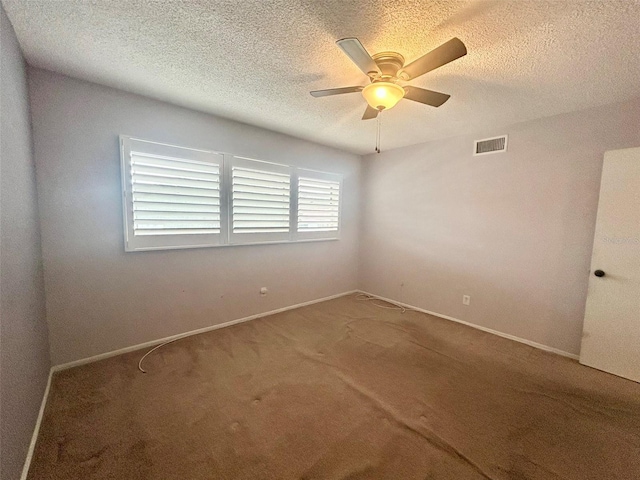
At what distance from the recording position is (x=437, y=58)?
56.3 inches

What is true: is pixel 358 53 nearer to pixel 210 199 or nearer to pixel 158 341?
pixel 210 199

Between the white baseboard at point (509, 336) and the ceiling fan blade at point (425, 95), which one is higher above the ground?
the ceiling fan blade at point (425, 95)

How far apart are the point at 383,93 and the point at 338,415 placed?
2.21 metres

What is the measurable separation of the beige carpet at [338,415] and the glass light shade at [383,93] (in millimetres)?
2171

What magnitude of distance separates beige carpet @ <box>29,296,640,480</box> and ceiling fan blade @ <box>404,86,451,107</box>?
7.33 feet

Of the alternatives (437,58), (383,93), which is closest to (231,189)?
(383,93)

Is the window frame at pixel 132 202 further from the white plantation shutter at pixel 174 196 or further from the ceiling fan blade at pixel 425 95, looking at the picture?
the ceiling fan blade at pixel 425 95

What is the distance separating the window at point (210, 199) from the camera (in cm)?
243

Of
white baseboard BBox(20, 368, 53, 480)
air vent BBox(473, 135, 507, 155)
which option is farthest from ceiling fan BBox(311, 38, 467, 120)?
white baseboard BBox(20, 368, 53, 480)

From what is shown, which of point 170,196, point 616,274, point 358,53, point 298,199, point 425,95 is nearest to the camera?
point 358,53

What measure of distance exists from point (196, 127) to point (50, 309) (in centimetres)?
213

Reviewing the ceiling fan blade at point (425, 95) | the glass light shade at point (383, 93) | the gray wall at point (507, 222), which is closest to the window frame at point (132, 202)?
the glass light shade at point (383, 93)

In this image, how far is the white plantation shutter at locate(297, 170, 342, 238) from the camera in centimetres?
378

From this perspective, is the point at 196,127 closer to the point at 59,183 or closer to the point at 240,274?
the point at 59,183
